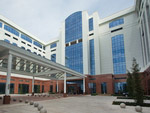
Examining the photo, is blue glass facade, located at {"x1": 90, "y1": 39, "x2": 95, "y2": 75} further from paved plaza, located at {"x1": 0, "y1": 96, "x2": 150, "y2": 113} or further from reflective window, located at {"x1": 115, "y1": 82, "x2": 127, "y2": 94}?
paved plaza, located at {"x1": 0, "y1": 96, "x2": 150, "y2": 113}

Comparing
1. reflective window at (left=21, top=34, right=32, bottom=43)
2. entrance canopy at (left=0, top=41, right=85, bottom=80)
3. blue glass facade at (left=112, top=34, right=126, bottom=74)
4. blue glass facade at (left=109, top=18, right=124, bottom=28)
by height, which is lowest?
entrance canopy at (left=0, top=41, right=85, bottom=80)

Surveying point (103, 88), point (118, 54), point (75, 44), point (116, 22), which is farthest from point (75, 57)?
point (116, 22)

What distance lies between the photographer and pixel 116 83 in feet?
113

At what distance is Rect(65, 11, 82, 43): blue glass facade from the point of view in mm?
45425

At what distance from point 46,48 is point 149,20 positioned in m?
47.1

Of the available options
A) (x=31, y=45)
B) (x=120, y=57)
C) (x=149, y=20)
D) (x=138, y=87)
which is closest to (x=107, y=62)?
(x=120, y=57)

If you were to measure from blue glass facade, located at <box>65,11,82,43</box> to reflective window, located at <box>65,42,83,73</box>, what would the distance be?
11.9 ft

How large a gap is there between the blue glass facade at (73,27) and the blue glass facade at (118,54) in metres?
13.3

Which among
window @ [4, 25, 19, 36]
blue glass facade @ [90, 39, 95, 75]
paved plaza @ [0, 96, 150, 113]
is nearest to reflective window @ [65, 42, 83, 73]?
blue glass facade @ [90, 39, 95, 75]

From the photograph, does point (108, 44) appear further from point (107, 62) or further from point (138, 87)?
point (138, 87)

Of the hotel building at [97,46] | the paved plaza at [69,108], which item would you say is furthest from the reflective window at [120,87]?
the paved plaza at [69,108]

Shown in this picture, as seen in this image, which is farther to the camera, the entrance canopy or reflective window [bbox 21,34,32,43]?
reflective window [bbox 21,34,32,43]

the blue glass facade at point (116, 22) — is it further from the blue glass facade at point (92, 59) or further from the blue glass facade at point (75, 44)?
the blue glass facade at point (75, 44)

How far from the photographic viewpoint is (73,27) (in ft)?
155
